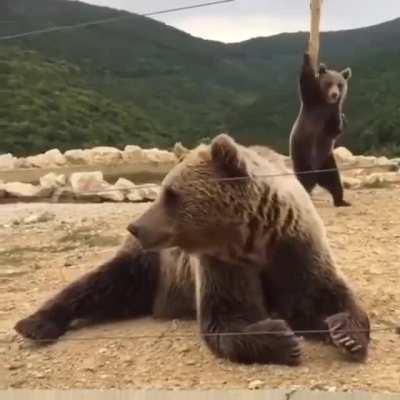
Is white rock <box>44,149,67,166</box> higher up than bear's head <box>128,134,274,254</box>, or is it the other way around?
bear's head <box>128,134,274,254</box>

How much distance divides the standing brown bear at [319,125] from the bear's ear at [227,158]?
6.52 ft

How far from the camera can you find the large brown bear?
14.1 feet

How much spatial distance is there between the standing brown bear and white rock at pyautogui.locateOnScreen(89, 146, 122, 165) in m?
3.26

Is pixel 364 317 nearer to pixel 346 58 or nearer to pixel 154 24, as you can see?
pixel 154 24

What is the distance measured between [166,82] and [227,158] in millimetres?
1738

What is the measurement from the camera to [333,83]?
22.6ft

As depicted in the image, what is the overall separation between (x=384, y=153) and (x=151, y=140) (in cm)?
138

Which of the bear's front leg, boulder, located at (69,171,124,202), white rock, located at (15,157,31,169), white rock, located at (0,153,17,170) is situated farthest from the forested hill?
white rock, located at (15,157,31,169)

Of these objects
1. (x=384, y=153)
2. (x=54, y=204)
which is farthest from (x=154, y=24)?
(x=54, y=204)

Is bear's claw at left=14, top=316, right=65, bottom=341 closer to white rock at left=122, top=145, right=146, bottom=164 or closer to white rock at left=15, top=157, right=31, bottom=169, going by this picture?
white rock at left=122, top=145, right=146, bottom=164

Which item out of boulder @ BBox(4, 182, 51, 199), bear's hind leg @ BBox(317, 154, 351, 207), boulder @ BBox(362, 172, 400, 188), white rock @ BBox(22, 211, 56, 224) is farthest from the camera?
boulder @ BBox(4, 182, 51, 199)

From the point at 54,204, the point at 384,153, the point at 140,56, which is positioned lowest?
the point at 54,204

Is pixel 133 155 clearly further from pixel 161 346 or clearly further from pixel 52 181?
pixel 161 346

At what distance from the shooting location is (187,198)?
432 centimetres
